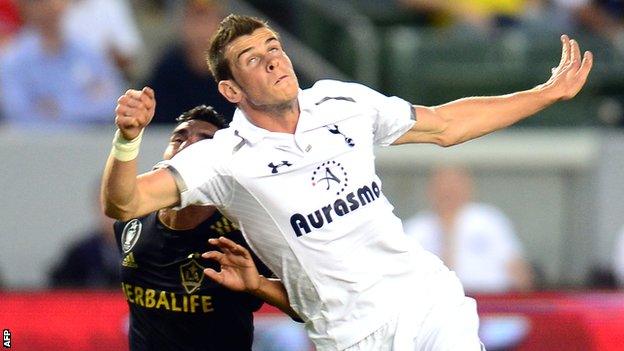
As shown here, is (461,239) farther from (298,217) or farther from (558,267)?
(298,217)

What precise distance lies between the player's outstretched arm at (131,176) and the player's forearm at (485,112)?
4.47 ft

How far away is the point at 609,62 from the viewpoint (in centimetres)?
1166

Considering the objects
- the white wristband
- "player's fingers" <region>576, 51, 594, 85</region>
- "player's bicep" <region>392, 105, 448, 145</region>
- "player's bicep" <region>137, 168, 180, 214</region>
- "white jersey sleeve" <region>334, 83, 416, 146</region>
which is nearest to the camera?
the white wristband

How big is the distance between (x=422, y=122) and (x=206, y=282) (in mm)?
1146

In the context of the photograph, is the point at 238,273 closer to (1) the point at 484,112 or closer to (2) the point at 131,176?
(2) the point at 131,176

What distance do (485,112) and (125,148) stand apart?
1.77m

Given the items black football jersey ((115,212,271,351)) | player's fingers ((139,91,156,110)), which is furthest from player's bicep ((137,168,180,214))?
black football jersey ((115,212,271,351))

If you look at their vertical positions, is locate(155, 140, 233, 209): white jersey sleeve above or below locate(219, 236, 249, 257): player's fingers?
above

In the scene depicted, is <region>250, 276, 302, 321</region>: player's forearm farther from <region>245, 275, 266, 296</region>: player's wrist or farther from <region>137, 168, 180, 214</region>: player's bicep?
<region>137, 168, 180, 214</region>: player's bicep

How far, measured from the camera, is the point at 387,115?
20.6 feet

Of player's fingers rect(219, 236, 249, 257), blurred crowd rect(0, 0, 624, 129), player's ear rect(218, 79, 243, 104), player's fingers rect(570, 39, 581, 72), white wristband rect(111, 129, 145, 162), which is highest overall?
blurred crowd rect(0, 0, 624, 129)

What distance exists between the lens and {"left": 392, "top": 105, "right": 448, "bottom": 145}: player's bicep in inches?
251

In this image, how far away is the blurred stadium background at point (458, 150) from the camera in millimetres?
10719

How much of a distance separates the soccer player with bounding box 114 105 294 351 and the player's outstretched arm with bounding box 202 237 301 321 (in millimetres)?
99
